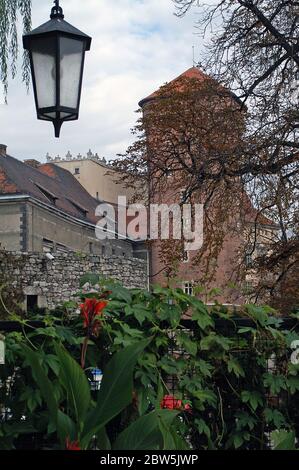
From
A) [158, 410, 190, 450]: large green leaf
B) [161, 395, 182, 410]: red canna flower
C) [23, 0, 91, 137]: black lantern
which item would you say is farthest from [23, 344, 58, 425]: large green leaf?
[23, 0, 91, 137]: black lantern

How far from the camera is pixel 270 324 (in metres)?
3.93

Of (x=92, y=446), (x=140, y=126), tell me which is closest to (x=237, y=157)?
(x=140, y=126)

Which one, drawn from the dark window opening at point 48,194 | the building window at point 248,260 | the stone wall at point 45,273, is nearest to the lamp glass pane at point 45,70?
the building window at point 248,260

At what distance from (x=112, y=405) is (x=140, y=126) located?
48.0 ft

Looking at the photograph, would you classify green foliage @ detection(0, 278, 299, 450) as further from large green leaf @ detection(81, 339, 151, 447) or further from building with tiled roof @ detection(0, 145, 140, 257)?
building with tiled roof @ detection(0, 145, 140, 257)

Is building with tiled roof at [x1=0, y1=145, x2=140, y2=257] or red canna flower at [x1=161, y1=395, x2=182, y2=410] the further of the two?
building with tiled roof at [x1=0, y1=145, x2=140, y2=257]

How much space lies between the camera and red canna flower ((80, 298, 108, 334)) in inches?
135

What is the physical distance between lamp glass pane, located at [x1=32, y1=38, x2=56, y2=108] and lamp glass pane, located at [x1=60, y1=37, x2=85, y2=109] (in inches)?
2.2

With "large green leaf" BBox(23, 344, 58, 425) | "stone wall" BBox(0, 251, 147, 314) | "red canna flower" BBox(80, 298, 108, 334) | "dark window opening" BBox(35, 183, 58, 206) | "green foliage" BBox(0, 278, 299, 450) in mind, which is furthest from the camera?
"dark window opening" BBox(35, 183, 58, 206)

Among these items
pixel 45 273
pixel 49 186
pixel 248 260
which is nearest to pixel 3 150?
pixel 49 186

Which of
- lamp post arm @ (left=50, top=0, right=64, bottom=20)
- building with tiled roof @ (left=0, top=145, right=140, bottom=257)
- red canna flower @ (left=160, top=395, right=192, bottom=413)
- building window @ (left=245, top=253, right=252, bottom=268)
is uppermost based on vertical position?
building with tiled roof @ (left=0, top=145, right=140, bottom=257)

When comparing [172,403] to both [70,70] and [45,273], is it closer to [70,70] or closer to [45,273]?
[70,70]

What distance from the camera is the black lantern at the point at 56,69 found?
4.52 metres

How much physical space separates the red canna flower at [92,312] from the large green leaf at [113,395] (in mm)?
489
